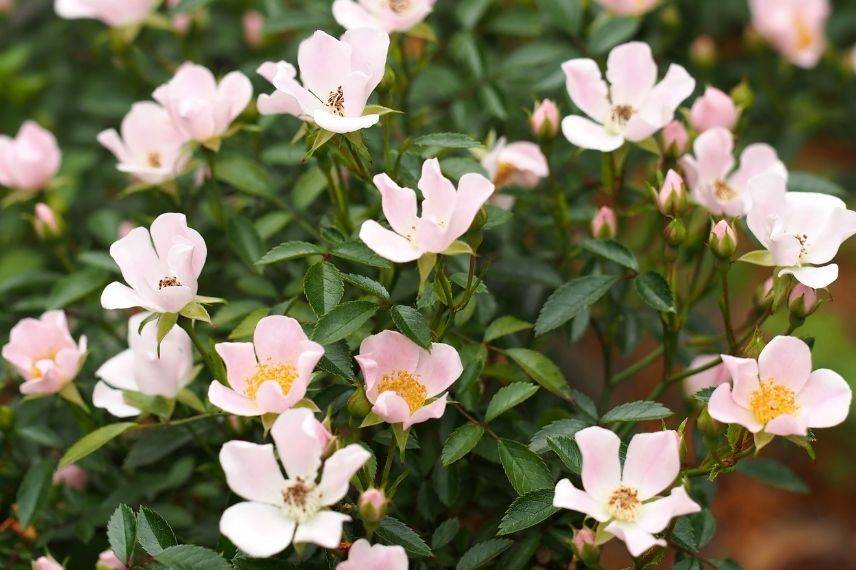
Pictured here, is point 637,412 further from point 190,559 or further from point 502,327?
point 190,559

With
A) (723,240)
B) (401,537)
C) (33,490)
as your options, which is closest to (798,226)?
(723,240)

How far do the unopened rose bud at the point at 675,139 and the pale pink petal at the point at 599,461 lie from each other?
1.41 ft

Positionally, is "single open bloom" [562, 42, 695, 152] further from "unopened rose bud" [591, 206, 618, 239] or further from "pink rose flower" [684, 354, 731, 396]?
"pink rose flower" [684, 354, 731, 396]

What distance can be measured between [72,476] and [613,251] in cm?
77

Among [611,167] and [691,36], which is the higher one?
[611,167]

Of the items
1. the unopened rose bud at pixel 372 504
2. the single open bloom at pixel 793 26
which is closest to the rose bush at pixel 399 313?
the unopened rose bud at pixel 372 504

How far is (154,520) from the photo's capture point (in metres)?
0.99

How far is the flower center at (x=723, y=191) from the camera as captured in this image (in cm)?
119

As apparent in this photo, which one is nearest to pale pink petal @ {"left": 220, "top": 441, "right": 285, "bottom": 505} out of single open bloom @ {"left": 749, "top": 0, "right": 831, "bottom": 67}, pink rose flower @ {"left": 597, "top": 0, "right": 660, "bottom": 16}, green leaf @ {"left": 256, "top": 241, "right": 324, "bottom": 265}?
green leaf @ {"left": 256, "top": 241, "right": 324, "bottom": 265}

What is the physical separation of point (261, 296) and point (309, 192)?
0.16 meters

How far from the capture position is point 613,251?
1.14 metres

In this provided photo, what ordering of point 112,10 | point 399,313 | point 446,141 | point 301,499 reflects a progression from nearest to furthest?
point 301,499
point 399,313
point 446,141
point 112,10

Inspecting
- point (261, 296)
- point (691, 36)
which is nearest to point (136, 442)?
point (261, 296)

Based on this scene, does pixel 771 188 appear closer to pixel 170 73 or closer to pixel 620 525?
pixel 620 525
